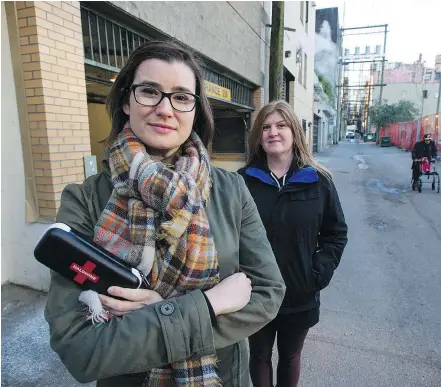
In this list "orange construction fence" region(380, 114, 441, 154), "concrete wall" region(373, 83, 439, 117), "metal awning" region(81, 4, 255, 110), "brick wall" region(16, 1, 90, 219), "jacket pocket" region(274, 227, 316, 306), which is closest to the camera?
"jacket pocket" region(274, 227, 316, 306)

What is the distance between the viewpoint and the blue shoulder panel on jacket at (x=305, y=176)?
6.61ft

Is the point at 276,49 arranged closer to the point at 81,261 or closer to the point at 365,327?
the point at 365,327

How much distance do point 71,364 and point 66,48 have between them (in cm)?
348

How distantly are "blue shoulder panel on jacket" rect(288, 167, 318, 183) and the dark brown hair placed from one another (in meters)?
0.72

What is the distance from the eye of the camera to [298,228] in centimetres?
199

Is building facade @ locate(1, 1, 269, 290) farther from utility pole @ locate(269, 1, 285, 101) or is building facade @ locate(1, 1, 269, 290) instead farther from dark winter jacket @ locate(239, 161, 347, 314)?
utility pole @ locate(269, 1, 285, 101)

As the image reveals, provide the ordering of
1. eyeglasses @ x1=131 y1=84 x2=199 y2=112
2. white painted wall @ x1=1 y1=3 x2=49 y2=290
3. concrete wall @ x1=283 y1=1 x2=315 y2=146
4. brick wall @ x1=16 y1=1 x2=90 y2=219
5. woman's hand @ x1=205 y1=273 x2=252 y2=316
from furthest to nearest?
concrete wall @ x1=283 y1=1 x2=315 y2=146, white painted wall @ x1=1 y1=3 x2=49 y2=290, brick wall @ x1=16 y1=1 x2=90 y2=219, eyeglasses @ x1=131 y1=84 x2=199 y2=112, woman's hand @ x1=205 y1=273 x2=252 y2=316

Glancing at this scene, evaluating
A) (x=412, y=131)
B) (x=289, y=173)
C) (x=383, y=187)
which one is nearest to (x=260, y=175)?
(x=289, y=173)

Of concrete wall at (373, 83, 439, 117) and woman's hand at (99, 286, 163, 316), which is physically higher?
concrete wall at (373, 83, 439, 117)

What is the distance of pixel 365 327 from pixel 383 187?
8637 millimetres

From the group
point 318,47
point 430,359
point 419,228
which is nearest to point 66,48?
point 430,359

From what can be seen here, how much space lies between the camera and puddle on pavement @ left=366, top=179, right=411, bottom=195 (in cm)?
996

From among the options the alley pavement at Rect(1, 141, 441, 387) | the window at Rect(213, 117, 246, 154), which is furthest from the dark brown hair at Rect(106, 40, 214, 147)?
the window at Rect(213, 117, 246, 154)

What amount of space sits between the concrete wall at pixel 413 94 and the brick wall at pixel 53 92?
5675cm
